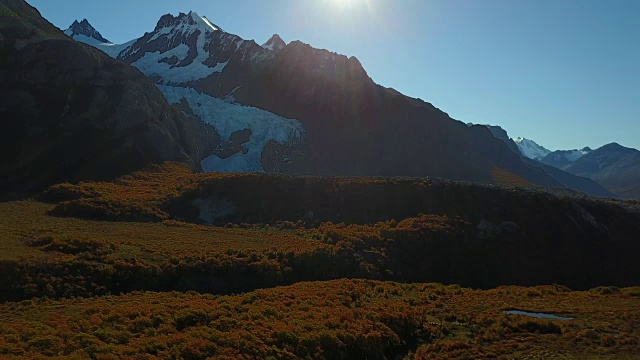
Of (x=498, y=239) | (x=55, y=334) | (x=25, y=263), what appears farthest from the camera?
(x=498, y=239)

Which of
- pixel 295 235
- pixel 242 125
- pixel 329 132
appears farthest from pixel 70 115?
pixel 329 132

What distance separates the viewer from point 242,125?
537 ft

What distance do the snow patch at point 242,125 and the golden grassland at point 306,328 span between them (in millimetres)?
109871

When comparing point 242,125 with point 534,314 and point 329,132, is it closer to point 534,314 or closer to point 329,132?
point 329,132

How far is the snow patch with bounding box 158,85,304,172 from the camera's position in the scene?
148125 mm

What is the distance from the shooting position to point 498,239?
67.1m

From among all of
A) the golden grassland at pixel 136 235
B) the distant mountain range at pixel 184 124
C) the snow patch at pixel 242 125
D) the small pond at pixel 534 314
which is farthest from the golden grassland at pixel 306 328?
the snow patch at pixel 242 125

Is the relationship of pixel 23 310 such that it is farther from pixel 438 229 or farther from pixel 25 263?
pixel 438 229

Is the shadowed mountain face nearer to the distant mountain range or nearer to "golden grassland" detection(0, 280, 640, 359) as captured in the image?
the distant mountain range

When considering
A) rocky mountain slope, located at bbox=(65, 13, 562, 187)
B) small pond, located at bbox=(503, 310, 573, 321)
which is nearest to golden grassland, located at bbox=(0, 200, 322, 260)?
small pond, located at bbox=(503, 310, 573, 321)

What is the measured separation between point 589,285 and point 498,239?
1226 centimetres

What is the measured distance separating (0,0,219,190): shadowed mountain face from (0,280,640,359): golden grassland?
196ft

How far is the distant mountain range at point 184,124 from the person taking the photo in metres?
92.8

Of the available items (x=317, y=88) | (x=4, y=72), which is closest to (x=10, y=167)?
(x=4, y=72)
